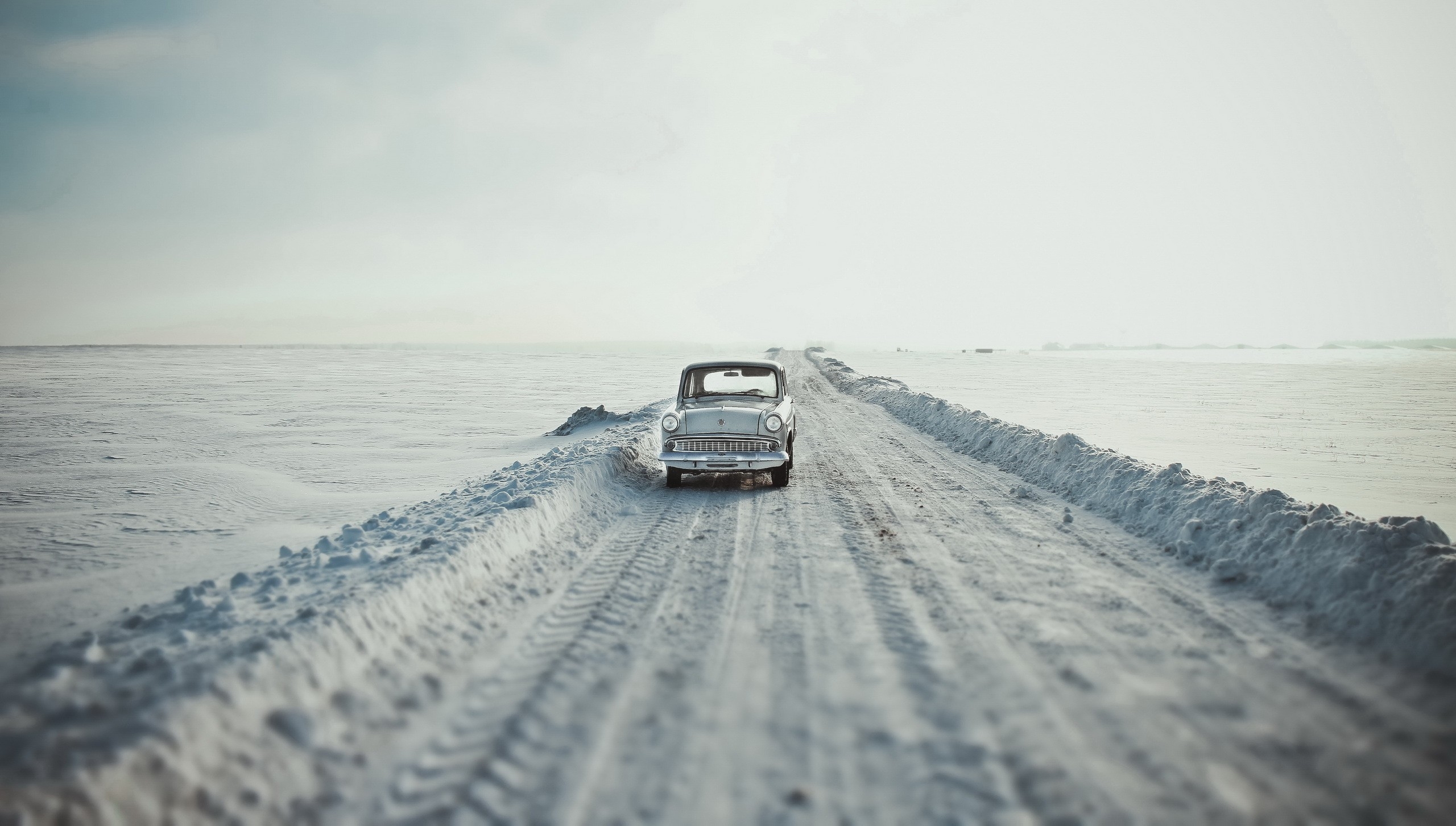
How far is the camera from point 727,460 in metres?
9.45

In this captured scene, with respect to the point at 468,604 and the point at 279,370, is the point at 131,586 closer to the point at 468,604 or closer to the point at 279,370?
the point at 468,604

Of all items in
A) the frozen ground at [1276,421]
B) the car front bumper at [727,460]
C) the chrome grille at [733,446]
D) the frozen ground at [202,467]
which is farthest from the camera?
the frozen ground at [1276,421]

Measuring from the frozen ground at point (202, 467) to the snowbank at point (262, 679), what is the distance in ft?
3.71

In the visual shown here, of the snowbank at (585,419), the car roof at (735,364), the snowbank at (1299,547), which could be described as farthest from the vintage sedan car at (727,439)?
the snowbank at (585,419)

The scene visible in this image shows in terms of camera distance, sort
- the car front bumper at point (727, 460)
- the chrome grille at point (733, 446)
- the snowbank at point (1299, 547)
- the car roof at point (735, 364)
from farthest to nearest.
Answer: the car roof at point (735, 364) < the chrome grille at point (733, 446) < the car front bumper at point (727, 460) < the snowbank at point (1299, 547)

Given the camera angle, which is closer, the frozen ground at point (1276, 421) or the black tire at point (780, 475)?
the black tire at point (780, 475)

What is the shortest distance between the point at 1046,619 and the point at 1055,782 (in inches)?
82.5

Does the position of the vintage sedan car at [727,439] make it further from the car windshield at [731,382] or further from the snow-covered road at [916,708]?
the snow-covered road at [916,708]

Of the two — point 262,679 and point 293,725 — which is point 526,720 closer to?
point 293,725

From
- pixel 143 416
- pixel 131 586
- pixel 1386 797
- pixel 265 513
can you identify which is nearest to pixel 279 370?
pixel 143 416

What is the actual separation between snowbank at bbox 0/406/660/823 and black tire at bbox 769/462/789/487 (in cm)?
390

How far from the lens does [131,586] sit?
6109mm

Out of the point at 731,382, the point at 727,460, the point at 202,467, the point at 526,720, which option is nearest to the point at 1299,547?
the point at 727,460

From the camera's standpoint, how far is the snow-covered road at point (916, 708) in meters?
2.89
